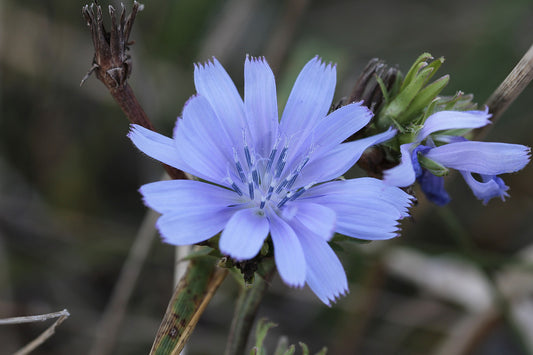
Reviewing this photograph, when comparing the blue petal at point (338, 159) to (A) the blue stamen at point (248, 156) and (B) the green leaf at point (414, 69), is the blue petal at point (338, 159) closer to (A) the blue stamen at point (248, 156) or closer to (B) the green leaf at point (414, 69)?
(A) the blue stamen at point (248, 156)

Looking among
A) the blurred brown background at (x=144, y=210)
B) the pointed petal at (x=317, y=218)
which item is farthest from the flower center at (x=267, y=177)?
the blurred brown background at (x=144, y=210)

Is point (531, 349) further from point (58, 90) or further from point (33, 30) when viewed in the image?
point (33, 30)

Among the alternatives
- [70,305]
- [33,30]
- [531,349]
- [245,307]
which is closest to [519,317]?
[531,349]

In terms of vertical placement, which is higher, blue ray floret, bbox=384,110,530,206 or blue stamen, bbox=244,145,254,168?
blue ray floret, bbox=384,110,530,206

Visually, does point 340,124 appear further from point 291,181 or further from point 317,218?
point 317,218

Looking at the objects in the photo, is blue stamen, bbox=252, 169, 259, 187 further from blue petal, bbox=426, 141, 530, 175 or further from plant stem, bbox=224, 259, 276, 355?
blue petal, bbox=426, 141, 530, 175

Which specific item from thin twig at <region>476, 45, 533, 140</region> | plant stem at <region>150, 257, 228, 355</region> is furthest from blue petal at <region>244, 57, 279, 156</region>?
thin twig at <region>476, 45, 533, 140</region>
